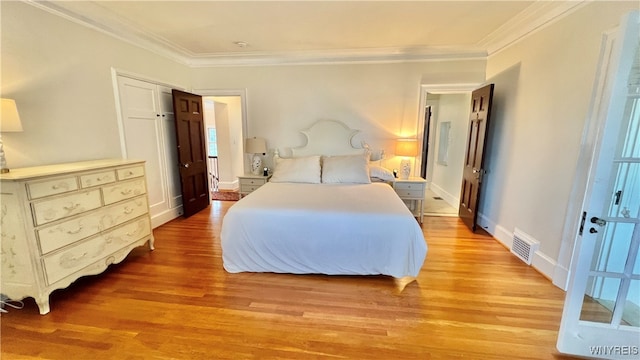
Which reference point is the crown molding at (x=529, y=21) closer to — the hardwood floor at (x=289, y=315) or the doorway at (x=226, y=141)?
the hardwood floor at (x=289, y=315)

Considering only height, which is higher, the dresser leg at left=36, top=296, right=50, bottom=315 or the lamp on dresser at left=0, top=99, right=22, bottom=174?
the lamp on dresser at left=0, top=99, right=22, bottom=174

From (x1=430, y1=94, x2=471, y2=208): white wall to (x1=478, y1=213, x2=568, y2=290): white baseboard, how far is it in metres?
Answer: 1.50

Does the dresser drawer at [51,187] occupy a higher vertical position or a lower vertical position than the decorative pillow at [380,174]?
higher

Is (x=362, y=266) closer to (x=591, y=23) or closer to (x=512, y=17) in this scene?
(x=591, y=23)

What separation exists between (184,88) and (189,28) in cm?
133

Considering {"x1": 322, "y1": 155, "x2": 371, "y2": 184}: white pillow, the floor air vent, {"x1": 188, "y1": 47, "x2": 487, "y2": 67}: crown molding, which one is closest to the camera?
the floor air vent

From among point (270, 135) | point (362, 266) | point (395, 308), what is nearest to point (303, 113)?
point (270, 135)

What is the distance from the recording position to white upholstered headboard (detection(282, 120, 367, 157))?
4.30 m

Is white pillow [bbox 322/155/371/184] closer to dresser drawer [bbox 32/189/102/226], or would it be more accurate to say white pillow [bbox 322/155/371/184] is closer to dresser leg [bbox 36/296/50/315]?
dresser drawer [bbox 32/189/102/226]

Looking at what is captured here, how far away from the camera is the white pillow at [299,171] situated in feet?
12.3

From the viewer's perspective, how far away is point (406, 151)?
13.3ft

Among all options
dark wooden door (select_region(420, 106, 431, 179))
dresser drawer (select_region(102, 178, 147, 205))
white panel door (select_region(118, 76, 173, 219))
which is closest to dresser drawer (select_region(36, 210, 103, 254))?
dresser drawer (select_region(102, 178, 147, 205))

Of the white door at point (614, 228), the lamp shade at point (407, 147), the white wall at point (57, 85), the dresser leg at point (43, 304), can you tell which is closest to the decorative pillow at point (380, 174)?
the lamp shade at point (407, 147)

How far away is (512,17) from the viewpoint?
9.28 ft
